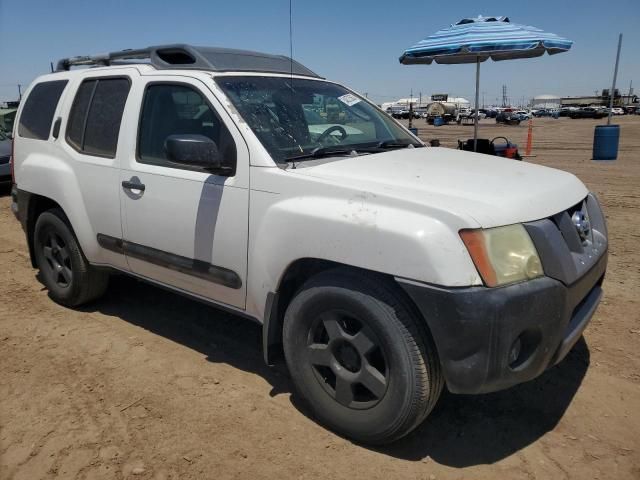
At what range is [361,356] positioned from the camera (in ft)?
8.29

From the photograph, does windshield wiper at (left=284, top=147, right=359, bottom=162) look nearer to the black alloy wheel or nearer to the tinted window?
the black alloy wheel

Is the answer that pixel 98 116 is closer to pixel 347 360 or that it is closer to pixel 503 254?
pixel 347 360

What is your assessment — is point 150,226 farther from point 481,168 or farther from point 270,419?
point 481,168

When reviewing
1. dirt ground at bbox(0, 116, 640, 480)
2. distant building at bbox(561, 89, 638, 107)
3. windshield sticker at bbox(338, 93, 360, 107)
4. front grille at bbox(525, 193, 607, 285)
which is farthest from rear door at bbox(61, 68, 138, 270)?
distant building at bbox(561, 89, 638, 107)

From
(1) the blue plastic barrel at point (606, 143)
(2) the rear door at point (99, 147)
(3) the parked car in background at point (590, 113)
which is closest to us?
(2) the rear door at point (99, 147)

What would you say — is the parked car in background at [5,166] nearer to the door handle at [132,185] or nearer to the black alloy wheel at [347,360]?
the door handle at [132,185]

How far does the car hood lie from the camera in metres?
2.34

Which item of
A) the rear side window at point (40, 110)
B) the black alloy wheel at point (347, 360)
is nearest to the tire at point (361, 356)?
the black alloy wheel at point (347, 360)

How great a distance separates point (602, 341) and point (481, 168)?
168 centimetres

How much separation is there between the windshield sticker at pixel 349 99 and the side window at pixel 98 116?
1501 mm

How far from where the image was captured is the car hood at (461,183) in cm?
234

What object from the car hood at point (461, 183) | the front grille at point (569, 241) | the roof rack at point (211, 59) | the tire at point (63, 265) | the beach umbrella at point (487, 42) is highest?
the beach umbrella at point (487, 42)

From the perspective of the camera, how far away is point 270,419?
9.49 ft

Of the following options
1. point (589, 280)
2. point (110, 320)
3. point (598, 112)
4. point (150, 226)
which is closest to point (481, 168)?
point (589, 280)
